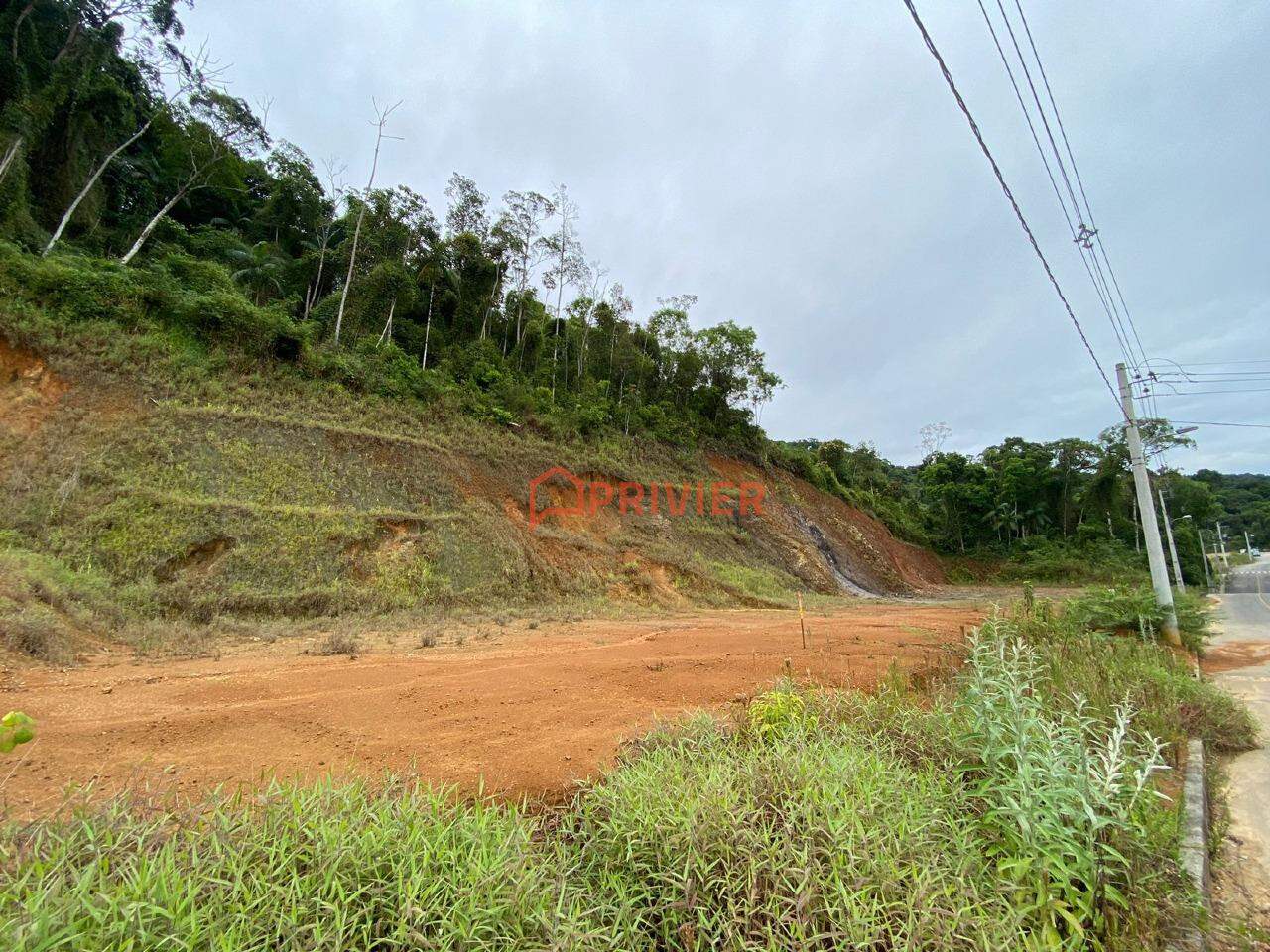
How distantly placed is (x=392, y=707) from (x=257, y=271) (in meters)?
21.9

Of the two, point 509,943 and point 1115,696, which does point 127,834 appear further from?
point 1115,696

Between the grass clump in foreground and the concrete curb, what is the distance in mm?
86

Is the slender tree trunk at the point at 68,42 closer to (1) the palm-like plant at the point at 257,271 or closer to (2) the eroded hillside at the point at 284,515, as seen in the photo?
(1) the palm-like plant at the point at 257,271

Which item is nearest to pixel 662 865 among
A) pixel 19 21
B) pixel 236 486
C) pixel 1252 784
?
pixel 1252 784

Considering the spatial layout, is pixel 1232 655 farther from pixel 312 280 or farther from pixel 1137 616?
pixel 312 280

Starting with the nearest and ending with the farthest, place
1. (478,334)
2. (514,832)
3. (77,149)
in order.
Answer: (514,832), (77,149), (478,334)

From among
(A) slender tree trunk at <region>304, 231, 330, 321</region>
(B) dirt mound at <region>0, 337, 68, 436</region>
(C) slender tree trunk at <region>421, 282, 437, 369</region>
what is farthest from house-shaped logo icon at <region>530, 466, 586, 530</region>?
(A) slender tree trunk at <region>304, 231, 330, 321</region>

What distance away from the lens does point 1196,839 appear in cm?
318

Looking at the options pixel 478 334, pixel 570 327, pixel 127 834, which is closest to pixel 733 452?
pixel 570 327

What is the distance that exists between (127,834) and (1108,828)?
13.6ft

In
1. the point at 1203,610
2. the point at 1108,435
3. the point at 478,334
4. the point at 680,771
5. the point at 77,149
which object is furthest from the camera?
the point at 1108,435

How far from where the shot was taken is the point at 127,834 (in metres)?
1.85

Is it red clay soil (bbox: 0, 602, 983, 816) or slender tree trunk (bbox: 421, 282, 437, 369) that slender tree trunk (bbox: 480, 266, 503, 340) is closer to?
slender tree trunk (bbox: 421, 282, 437, 369)

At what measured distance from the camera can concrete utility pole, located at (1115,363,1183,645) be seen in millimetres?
9923
